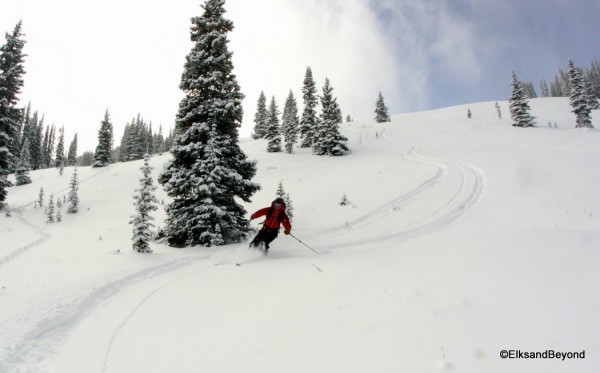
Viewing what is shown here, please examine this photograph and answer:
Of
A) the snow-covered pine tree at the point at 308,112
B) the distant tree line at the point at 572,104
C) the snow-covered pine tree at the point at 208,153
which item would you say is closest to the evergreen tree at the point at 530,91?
the distant tree line at the point at 572,104

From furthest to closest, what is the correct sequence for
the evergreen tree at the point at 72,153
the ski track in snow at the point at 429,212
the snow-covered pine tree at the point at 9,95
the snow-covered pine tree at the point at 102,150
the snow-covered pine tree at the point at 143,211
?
the evergreen tree at the point at 72,153 < the snow-covered pine tree at the point at 102,150 < the snow-covered pine tree at the point at 9,95 < the ski track in snow at the point at 429,212 < the snow-covered pine tree at the point at 143,211

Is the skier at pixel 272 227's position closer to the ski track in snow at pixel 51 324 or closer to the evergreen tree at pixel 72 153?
the ski track in snow at pixel 51 324

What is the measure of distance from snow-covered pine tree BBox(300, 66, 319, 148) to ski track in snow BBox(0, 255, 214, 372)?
3990 cm

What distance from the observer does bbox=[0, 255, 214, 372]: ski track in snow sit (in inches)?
175

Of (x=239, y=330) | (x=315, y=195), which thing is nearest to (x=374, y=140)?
(x=315, y=195)

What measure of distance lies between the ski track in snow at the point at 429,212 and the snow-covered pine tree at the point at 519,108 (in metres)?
30.4

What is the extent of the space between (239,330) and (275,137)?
134 feet

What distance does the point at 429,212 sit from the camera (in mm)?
14344

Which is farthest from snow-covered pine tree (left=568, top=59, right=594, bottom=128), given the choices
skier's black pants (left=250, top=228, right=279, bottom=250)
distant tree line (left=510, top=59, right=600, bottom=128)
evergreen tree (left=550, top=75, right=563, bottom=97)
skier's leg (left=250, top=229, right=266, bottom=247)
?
evergreen tree (left=550, top=75, right=563, bottom=97)

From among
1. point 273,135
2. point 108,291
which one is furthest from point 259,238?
point 273,135

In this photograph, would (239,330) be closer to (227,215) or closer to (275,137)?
(227,215)

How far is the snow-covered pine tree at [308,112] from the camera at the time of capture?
46312mm

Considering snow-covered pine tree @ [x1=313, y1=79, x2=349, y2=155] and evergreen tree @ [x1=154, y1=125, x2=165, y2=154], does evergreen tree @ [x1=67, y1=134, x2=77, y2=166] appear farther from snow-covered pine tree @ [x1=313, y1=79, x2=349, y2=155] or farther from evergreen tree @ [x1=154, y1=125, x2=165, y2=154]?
snow-covered pine tree @ [x1=313, y1=79, x2=349, y2=155]

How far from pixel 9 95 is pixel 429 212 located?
31.7 metres
